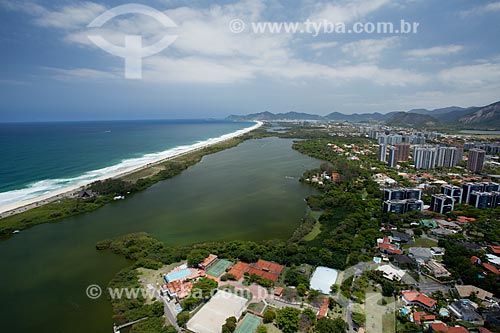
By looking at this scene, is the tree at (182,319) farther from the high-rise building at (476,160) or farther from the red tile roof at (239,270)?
the high-rise building at (476,160)

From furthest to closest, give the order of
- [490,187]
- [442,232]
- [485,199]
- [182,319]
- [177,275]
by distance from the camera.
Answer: [490,187] → [485,199] → [442,232] → [177,275] → [182,319]

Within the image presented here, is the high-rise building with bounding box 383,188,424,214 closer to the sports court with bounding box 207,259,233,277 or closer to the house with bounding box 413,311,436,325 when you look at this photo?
the house with bounding box 413,311,436,325

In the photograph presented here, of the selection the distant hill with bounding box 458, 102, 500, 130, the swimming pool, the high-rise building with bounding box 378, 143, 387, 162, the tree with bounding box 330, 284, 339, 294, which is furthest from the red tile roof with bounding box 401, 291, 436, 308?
the distant hill with bounding box 458, 102, 500, 130

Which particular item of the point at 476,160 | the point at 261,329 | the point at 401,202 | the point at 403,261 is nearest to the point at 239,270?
the point at 261,329

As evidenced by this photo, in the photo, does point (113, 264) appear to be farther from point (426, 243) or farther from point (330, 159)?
point (330, 159)

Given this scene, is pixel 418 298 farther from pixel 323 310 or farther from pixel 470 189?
pixel 470 189

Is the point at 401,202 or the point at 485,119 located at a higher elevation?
the point at 485,119

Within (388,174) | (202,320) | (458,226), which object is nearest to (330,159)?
(388,174)
